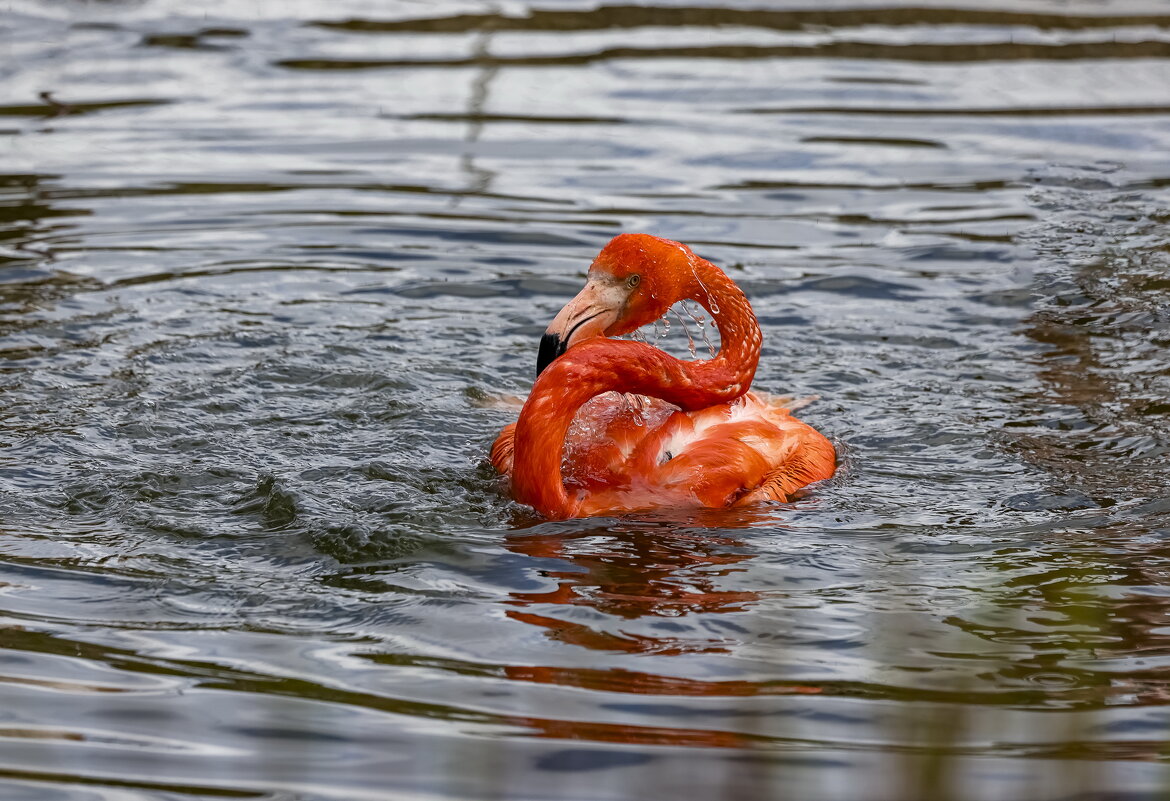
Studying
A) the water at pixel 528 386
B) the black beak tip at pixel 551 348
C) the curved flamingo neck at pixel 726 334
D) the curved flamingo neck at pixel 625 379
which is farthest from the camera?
the curved flamingo neck at pixel 726 334

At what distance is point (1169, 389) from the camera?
21.6 feet

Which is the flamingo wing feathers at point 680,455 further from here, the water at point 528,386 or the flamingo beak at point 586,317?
the flamingo beak at point 586,317

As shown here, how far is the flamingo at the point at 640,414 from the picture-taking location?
16.5 feet

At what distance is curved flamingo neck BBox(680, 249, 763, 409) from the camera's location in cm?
537

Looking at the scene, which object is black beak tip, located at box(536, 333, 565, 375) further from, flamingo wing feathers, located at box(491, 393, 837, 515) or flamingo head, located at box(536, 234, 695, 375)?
flamingo wing feathers, located at box(491, 393, 837, 515)

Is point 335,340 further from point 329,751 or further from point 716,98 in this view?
point 716,98

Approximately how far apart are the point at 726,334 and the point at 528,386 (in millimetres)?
1798

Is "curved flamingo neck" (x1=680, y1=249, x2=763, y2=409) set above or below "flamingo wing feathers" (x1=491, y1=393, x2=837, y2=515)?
above

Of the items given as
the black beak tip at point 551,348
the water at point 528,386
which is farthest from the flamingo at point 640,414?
the water at point 528,386

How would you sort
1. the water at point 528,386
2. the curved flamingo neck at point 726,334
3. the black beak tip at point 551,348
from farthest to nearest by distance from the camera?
the curved flamingo neck at point 726,334
the black beak tip at point 551,348
the water at point 528,386

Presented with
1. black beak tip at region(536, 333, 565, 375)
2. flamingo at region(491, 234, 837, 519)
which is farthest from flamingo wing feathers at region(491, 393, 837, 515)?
black beak tip at region(536, 333, 565, 375)

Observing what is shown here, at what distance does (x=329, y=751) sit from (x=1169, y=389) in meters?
4.74

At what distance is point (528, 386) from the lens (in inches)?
276


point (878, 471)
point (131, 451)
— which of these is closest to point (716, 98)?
point (878, 471)
